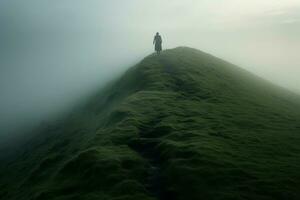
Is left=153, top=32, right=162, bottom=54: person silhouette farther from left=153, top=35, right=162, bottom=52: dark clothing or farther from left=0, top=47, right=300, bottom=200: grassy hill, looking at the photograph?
left=0, top=47, right=300, bottom=200: grassy hill

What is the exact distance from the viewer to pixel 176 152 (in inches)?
2039

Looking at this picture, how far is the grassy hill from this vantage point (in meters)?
43.2

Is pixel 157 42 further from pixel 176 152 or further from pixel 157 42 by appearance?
pixel 176 152

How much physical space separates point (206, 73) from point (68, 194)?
237 ft

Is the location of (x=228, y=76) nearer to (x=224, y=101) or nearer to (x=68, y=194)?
(x=224, y=101)

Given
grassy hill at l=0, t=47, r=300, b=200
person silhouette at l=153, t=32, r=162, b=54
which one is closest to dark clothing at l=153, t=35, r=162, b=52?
person silhouette at l=153, t=32, r=162, b=54

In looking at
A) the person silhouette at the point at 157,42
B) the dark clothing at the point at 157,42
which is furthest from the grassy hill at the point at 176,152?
the dark clothing at the point at 157,42

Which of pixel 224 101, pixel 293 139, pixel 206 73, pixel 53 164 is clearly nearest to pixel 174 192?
pixel 293 139

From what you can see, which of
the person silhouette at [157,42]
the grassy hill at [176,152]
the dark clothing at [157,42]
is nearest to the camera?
the grassy hill at [176,152]

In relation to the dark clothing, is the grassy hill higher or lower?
lower

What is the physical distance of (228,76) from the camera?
4643 inches

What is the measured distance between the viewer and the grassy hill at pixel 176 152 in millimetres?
43188

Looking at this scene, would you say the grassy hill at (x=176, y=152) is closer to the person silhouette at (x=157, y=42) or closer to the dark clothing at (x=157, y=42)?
the person silhouette at (x=157, y=42)

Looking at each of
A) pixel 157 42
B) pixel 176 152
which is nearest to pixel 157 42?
pixel 157 42
